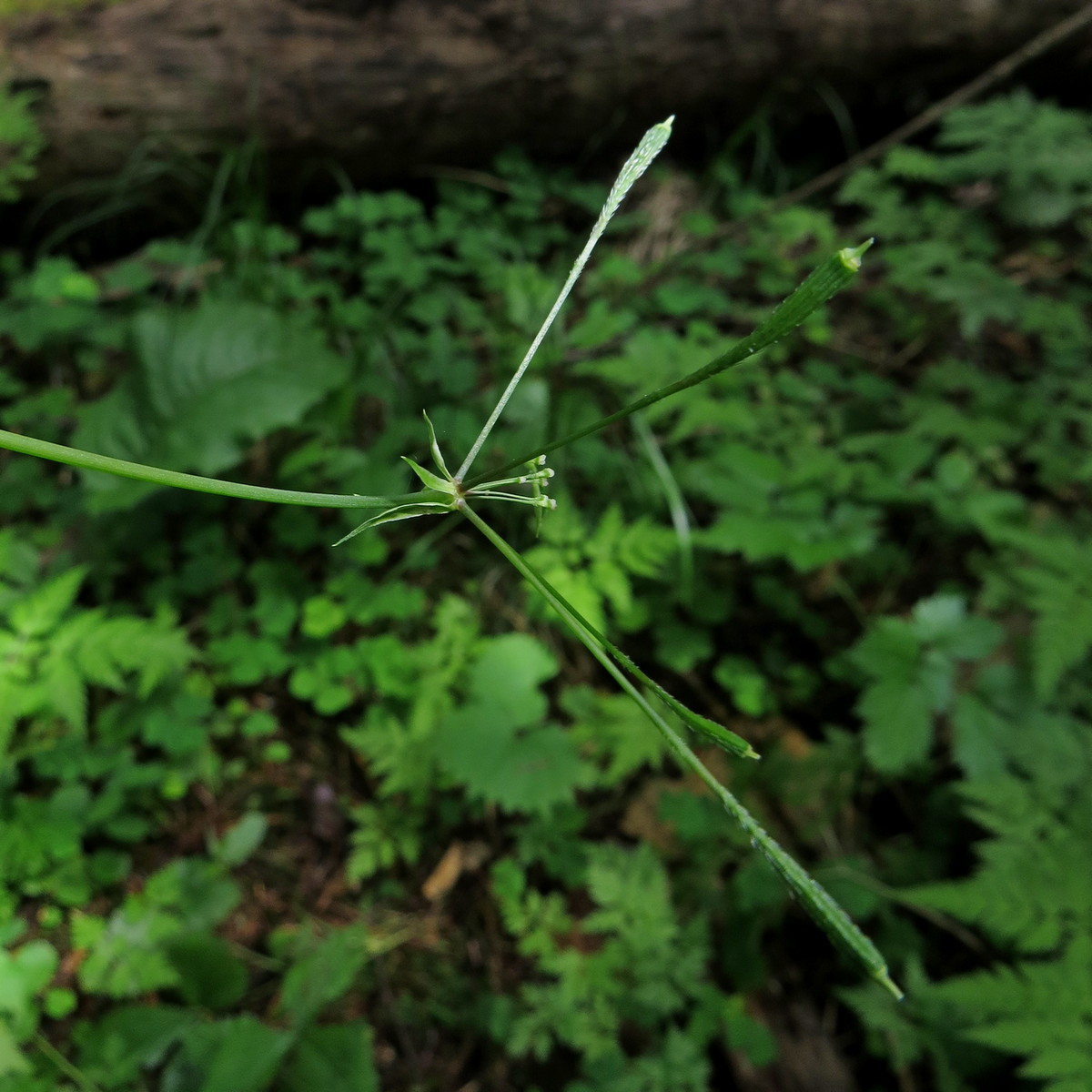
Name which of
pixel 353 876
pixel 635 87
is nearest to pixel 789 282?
pixel 635 87

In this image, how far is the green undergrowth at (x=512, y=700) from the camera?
1.55 m

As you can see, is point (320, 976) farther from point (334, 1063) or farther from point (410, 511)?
point (410, 511)

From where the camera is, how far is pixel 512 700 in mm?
1771

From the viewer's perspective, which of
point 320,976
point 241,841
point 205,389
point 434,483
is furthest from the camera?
point 205,389

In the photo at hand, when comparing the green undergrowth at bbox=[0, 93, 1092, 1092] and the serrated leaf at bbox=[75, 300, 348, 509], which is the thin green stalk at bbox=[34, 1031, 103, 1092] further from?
the serrated leaf at bbox=[75, 300, 348, 509]

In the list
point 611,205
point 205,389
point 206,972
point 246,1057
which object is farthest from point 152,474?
point 205,389

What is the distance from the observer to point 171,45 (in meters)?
2.42

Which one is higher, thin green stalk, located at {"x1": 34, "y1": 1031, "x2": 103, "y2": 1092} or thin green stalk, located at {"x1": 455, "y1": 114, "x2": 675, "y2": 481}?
thin green stalk, located at {"x1": 455, "y1": 114, "x2": 675, "y2": 481}

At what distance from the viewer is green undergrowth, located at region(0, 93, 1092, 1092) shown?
155 cm

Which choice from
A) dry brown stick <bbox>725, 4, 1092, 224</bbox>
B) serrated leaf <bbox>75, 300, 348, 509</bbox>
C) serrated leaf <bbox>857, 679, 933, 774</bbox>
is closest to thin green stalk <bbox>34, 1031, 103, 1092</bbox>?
serrated leaf <bbox>75, 300, 348, 509</bbox>

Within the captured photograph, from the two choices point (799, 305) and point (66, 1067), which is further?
point (66, 1067)

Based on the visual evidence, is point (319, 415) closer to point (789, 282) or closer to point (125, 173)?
point (125, 173)

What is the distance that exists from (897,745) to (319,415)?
5.71 ft

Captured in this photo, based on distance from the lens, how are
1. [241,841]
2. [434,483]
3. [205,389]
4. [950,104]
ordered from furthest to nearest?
[950,104] → [205,389] → [241,841] → [434,483]
